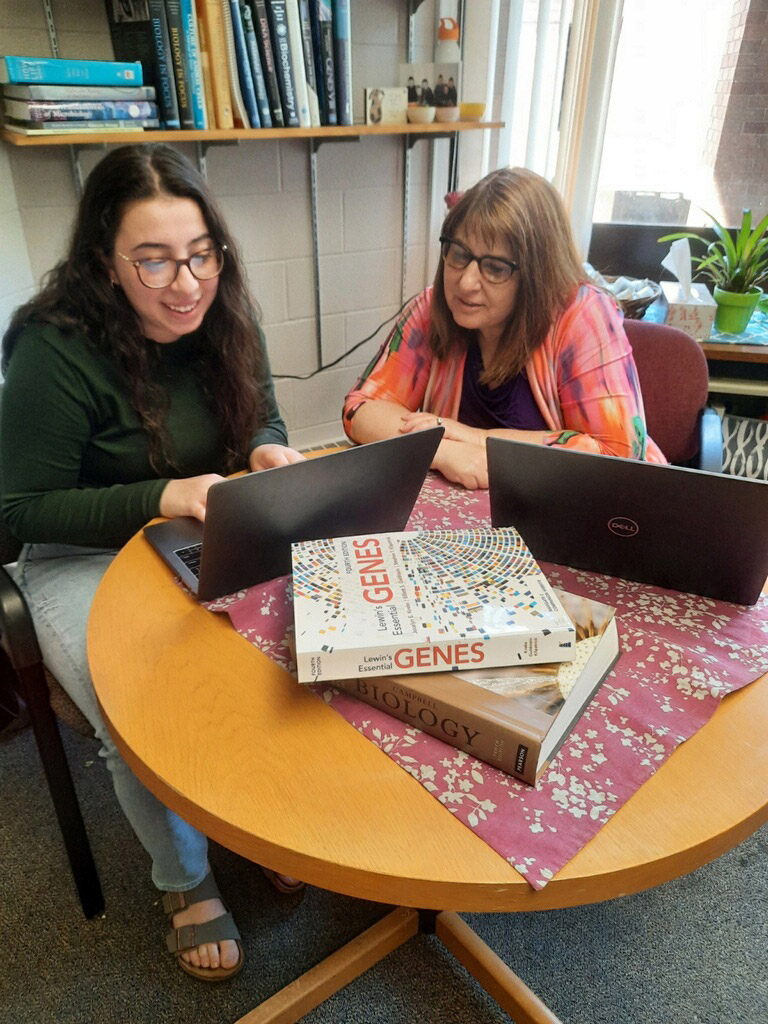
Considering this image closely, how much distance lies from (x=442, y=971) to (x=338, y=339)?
204 cm

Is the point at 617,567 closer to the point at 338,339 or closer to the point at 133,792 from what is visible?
the point at 133,792

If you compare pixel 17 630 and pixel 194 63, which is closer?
pixel 17 630

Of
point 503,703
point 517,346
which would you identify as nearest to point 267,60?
point 517,346

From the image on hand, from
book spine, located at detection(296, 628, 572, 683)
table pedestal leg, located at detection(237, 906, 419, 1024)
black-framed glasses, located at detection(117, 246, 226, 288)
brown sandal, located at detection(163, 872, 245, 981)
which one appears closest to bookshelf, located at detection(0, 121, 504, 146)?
black-framed glasses, located at detection(117, 246, 226, 288)

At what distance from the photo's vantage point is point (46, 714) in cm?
113

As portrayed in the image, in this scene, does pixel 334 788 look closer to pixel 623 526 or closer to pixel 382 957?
pixel 623 526

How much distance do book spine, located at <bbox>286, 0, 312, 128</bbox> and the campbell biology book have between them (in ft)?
5.85

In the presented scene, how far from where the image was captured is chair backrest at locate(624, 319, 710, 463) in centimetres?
176

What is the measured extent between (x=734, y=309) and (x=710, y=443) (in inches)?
29.5

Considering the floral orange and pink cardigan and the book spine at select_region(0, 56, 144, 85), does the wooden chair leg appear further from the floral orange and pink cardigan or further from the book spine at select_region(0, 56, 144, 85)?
the book spine at select_region(0, 56, 144, 85)

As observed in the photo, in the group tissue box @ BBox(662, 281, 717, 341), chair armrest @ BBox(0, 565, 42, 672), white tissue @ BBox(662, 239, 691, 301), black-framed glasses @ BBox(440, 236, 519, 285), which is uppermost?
black-framed glasses @ BBox(440, 236, 519, 285)

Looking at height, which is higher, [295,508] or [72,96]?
[72,96]

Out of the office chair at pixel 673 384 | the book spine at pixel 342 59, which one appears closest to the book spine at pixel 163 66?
the book spine at pixel 342 59

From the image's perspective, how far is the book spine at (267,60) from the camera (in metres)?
1.85
